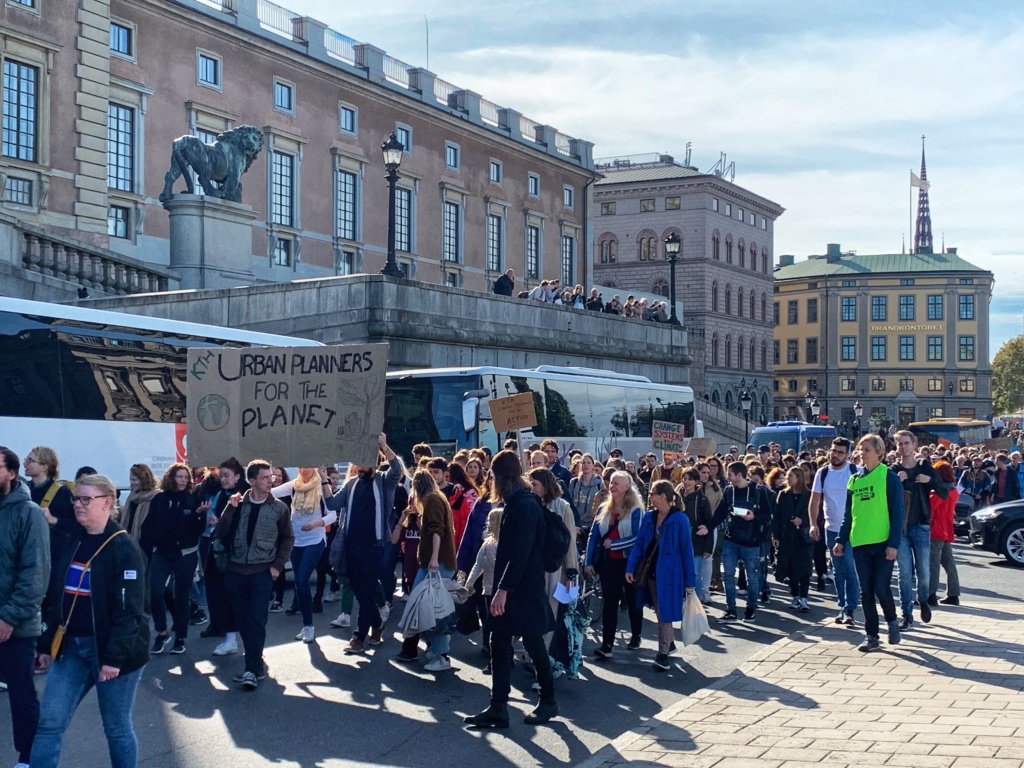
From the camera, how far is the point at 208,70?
44.8m

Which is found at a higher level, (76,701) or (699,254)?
(699,254)

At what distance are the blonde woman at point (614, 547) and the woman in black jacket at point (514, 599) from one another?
2408mm

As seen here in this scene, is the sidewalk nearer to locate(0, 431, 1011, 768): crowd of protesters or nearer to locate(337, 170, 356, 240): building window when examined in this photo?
locate(0, 431, 1011, 768): crowd of protesters

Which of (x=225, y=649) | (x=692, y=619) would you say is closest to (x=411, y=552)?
(x=225, y=649)

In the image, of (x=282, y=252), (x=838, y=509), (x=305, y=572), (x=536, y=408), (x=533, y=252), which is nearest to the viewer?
(x=305, y=572)

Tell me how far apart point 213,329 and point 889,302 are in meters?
110

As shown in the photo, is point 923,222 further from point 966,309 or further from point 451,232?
point 451,232

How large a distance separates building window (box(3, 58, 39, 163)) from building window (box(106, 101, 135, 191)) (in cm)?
360

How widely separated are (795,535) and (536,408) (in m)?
11.1

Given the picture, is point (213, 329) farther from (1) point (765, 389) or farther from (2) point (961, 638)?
(1) point (765, 389)

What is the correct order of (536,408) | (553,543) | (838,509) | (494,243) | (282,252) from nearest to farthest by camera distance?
(553,543), (838,509), (536,408), (282,252), (494,243)

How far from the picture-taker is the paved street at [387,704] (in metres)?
7.71

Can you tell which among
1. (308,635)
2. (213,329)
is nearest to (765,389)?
(213,329)

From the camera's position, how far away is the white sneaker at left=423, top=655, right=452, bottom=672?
10.3m
